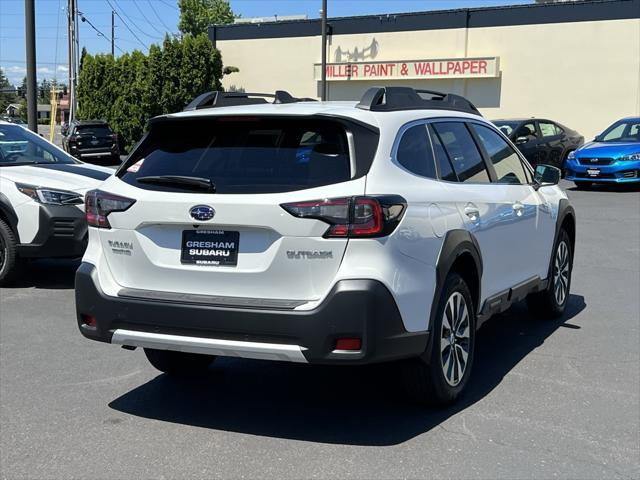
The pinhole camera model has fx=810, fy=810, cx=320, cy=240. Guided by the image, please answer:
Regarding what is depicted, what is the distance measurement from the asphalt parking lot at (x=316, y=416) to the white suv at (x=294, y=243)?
1.39 ft

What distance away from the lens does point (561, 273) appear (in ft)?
23.5

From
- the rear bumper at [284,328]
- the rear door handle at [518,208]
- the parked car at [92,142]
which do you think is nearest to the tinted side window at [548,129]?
the rear door handle at [518,208]

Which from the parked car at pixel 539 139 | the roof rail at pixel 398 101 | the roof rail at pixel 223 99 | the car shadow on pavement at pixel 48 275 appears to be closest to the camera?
the roof rail at pixel 398 101

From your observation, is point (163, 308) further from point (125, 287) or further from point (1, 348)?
point (1, 348)

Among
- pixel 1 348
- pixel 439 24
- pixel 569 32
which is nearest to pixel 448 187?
pixel 1 348

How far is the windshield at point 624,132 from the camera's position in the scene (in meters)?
18.7

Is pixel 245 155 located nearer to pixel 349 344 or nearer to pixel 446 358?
pixel 349 344

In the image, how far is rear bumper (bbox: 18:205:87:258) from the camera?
818 cm

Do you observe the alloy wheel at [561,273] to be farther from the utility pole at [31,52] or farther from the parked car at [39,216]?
the utility pole at [31,52]

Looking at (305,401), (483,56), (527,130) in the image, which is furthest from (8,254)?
(483,56)

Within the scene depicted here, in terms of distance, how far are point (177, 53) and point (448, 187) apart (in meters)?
31.9

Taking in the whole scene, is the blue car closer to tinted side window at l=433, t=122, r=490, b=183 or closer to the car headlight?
the car headlight

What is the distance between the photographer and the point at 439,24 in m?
34.4

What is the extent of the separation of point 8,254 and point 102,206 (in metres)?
4.31
